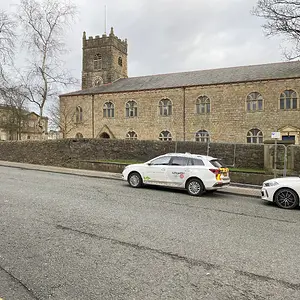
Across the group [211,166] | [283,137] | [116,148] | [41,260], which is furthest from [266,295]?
[283,137]

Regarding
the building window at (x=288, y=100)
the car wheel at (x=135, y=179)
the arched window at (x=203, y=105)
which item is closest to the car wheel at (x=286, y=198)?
the car wheel at (x=135, y=179)

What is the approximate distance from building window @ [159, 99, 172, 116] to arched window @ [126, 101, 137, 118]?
11.2 feet

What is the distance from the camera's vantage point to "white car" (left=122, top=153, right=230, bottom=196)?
11008 millimetres

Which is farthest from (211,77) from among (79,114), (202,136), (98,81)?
(98,81)

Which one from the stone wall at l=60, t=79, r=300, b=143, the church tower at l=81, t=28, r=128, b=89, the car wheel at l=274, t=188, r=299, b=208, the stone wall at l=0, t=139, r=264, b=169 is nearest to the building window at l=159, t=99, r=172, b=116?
the stone wall at l=60, t=79, r=300, b=143

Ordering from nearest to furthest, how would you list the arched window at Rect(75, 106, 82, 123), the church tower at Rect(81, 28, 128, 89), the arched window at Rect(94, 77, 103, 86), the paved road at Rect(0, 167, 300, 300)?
the paved road at Rect(0, 167, 300, 300), the arched window at Rect(75, 106, 82, 123), the church tower at Rect(81, 28, 128, 89), the arched window at Rect(94, 77, 103, 86)

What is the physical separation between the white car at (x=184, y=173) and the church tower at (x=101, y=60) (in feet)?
115

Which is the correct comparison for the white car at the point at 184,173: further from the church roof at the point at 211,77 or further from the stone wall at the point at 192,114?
the church roof at the point at 211,77

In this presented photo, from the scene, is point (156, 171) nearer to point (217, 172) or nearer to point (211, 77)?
point (217, 172)

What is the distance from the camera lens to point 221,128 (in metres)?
29.8

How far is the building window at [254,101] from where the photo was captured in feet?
92.3

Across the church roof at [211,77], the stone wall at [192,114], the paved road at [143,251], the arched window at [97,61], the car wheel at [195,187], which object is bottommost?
the paved road at [143,251]

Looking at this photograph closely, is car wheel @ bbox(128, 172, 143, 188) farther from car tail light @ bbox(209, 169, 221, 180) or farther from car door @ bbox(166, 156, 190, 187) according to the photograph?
car tail light @ bbox(209, 169, 221, 180)

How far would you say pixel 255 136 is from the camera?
93.4ft
